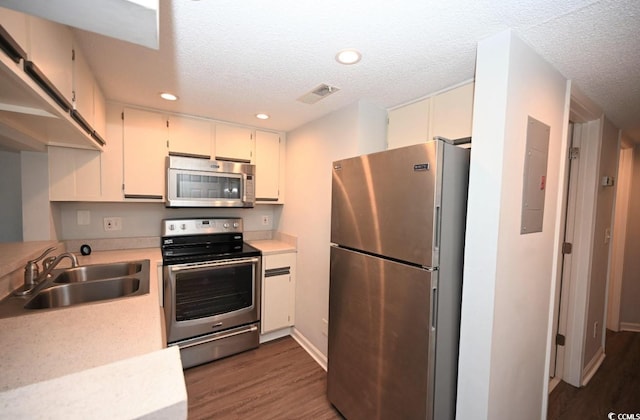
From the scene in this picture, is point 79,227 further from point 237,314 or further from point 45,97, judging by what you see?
point 45,97

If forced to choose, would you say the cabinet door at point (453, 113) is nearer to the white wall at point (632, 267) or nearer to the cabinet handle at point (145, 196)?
the cabinet handle at point (145, 196)

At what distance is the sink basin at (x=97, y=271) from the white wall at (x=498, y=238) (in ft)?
7.10

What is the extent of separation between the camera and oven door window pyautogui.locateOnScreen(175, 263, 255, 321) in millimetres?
2248

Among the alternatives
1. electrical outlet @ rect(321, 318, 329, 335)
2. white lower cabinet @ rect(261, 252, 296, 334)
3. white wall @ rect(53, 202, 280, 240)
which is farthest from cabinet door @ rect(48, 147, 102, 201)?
electrical outlet @ rect(321, 318, 329, 335)

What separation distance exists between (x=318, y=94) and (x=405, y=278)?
1.43m

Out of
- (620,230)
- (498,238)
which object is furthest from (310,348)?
(620,230)

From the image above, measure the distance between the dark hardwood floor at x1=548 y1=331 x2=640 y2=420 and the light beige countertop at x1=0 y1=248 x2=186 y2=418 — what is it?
2612mm

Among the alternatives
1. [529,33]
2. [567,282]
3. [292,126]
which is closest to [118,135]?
[292,126]

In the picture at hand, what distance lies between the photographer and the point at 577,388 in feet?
7.14

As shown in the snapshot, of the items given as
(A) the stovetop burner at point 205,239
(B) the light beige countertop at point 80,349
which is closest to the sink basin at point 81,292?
(B) the light beige countertop at point 80,349

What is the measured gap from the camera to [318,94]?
77.1 inches

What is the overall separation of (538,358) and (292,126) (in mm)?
2703

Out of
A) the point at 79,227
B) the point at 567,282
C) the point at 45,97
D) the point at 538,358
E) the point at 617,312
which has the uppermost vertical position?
the point at 45,97

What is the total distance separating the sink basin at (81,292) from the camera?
4.57ft
